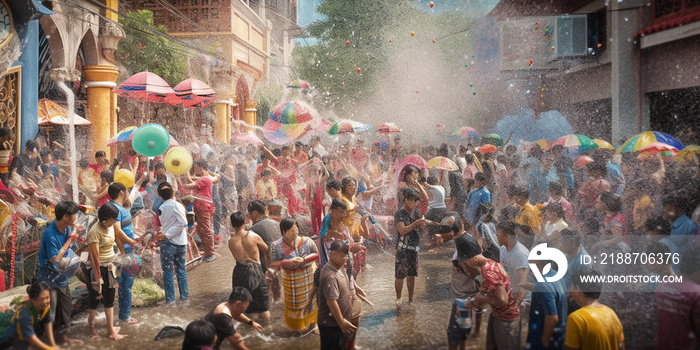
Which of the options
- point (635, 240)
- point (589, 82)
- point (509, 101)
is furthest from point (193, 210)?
point (509, 101)

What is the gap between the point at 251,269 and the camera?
19.1 feet

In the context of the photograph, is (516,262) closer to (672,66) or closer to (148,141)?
(148,141)

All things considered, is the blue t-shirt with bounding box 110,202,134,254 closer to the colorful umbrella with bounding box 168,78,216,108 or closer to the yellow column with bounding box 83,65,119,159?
the colorful umbrella with bounding box 168,78,216,108

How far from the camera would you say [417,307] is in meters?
6.55

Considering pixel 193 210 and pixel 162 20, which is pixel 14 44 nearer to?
pixel 193 210

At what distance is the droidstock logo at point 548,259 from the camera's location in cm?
430

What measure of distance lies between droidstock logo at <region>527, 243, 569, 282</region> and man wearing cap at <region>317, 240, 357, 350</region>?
1523mm

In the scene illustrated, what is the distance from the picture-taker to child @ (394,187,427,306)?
6293 mm

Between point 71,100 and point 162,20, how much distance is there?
8.20 m

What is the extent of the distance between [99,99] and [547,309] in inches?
467

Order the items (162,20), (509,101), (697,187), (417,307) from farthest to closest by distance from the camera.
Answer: (509,101), (162,20), (697,187), (417,307)

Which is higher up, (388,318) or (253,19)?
(253,19)

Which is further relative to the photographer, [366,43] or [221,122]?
[366,43]

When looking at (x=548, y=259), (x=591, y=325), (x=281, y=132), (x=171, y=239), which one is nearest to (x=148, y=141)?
(x=171, y=239)
